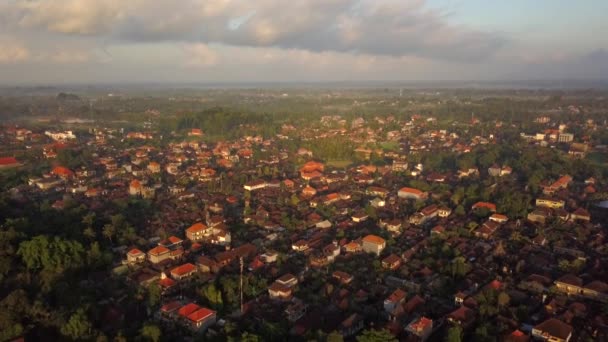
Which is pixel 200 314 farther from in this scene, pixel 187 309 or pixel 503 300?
pixel 503 300

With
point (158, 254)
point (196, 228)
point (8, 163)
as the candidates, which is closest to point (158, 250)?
point (158, 254)

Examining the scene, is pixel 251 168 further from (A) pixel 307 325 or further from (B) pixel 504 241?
(A) pixel 307 325

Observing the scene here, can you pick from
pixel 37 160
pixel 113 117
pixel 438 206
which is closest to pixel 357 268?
pixel 438 206

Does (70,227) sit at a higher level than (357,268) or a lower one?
higher

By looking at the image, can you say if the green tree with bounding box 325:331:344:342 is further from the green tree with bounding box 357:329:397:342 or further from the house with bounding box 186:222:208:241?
the house with bounding box 186:222:208:241

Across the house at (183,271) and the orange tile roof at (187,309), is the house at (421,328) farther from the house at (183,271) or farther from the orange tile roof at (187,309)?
the house at (183,271)

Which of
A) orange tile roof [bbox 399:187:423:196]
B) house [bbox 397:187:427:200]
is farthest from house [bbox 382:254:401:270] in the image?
orange tile roof [bbox 399:187:423:196]
